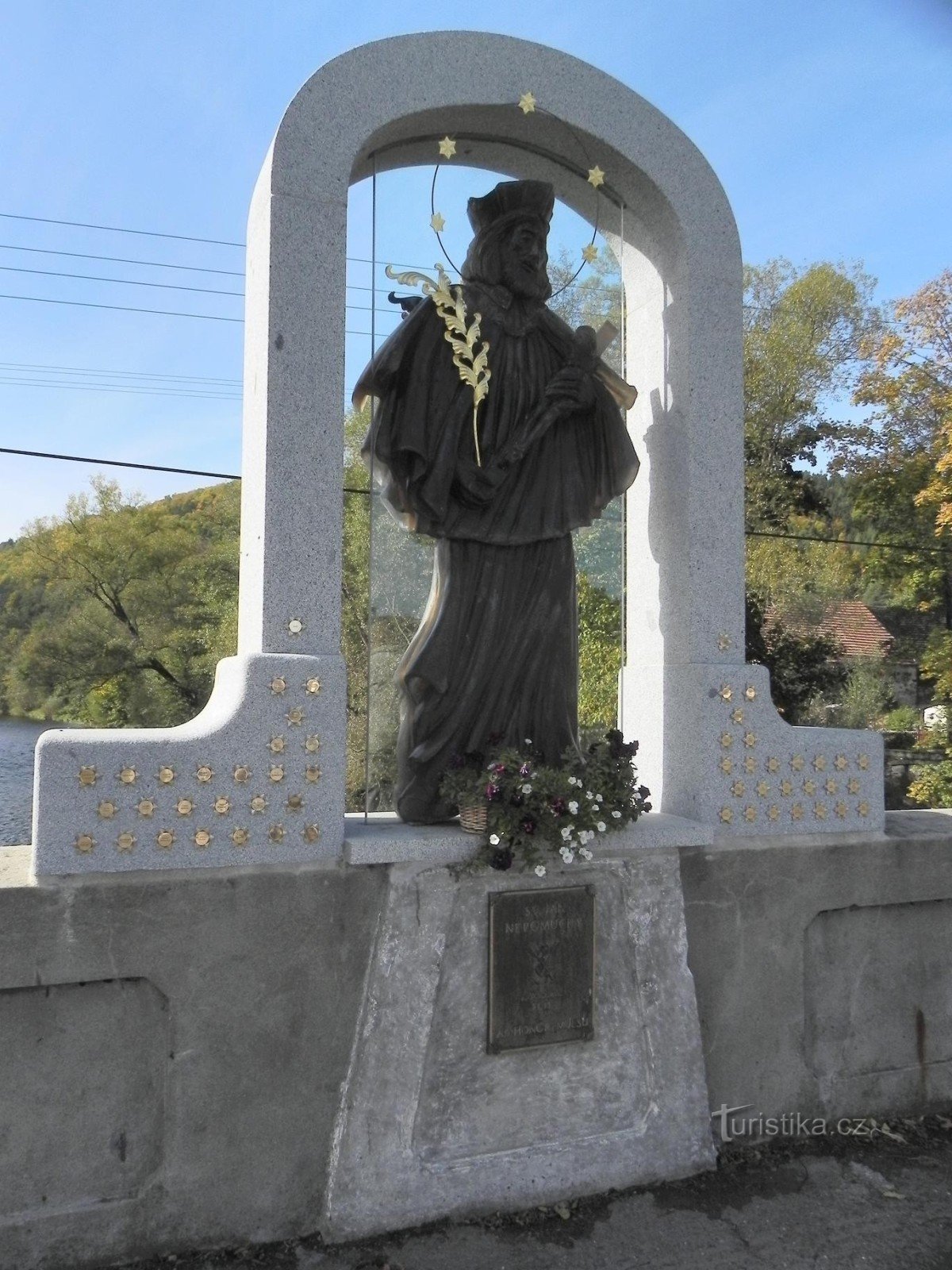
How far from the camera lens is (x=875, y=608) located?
89.2 feet

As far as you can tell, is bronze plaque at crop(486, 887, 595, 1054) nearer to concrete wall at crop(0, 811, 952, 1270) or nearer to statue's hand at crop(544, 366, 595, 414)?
concrete wall at crop(0, 811, 952, 1270)

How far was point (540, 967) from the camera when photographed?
10.8 ft

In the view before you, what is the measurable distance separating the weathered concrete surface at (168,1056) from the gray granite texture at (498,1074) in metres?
0.14

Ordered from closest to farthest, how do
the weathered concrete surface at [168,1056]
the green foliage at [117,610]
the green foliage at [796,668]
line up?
the weathered concrete surface at [168,1056], the green foliage at [796,668], the green foliage at [117,610]

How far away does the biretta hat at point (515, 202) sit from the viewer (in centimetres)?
367

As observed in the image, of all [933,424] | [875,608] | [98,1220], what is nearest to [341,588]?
[98,1220]

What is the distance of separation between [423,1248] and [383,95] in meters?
3.82

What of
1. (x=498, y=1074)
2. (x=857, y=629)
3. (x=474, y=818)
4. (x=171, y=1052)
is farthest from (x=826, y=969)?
(x=857, y=629)

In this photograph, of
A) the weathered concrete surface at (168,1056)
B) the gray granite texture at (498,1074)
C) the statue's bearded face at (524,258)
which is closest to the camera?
the weathered concrete surface at (168,1056)

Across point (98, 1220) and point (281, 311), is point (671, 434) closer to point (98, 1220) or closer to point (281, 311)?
point (281, 311)

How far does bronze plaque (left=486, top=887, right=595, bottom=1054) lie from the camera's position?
3.25 m

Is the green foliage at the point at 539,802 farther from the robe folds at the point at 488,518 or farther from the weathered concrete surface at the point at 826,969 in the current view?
the weathered concrete surface at the point at 826,969

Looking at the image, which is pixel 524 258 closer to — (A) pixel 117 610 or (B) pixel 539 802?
(B) pixel 539 802

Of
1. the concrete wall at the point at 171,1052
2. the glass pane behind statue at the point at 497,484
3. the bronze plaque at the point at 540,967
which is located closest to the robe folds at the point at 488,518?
the glass pane behind statue at the point at 497,484
